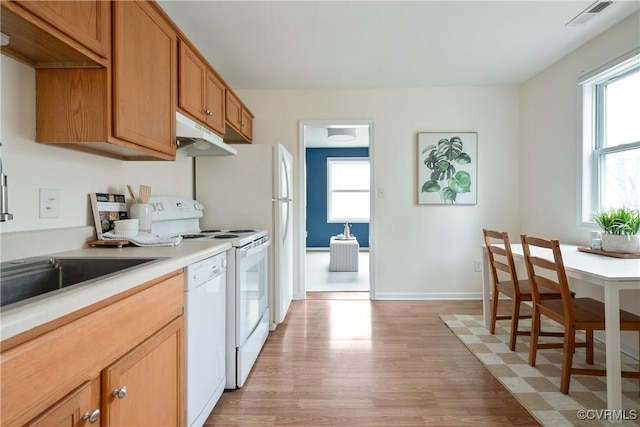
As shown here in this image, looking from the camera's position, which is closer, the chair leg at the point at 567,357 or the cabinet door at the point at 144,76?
the cabinet door at the point at 144,76

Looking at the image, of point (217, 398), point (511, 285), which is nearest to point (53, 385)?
point (217, 398)

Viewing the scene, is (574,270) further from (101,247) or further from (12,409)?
(101,247)

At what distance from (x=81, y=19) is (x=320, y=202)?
6.93m

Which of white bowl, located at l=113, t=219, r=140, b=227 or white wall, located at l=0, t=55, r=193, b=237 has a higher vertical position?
white wall, located at l=0, t=55, r=193, b=237

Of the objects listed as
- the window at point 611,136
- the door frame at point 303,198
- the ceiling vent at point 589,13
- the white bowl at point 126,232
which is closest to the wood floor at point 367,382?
the door frame at point 303,198

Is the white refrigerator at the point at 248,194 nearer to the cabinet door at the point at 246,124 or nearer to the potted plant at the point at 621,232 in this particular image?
the cabinet door at the point at 246,124

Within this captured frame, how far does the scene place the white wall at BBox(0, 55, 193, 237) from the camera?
1270 mm

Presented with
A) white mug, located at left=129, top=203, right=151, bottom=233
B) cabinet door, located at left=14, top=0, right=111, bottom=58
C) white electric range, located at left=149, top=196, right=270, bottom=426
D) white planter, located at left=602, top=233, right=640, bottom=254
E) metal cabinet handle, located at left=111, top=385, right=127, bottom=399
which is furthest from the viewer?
white planter, located at left=602, top=233, right=640, bottom=254

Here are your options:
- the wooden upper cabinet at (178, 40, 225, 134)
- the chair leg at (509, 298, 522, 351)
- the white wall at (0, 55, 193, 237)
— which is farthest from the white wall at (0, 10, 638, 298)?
the white wall at (0, 55, 193, 237)

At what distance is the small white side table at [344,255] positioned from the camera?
18.1ft

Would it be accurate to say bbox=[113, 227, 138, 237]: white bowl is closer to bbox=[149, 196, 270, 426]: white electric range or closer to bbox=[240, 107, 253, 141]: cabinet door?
bbox=[149, 196, 270, 426]: white electric range

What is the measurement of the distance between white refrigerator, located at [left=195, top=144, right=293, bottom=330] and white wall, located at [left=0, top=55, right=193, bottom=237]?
1.06m

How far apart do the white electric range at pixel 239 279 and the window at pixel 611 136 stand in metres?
2.73

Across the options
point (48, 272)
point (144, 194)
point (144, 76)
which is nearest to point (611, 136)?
point (144, 76)
